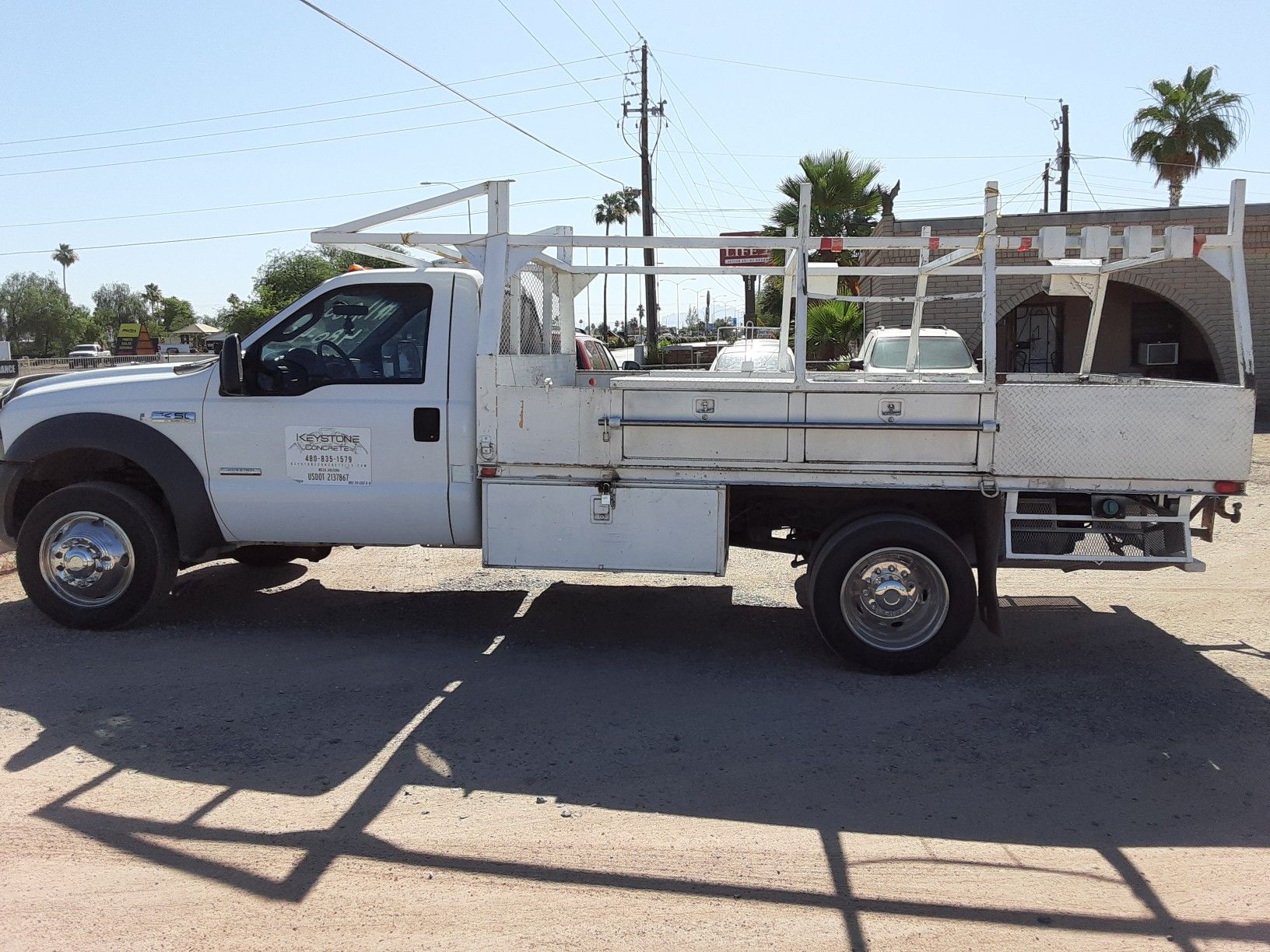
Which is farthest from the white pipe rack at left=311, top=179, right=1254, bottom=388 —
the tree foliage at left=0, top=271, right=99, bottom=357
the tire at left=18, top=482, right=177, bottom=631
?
the tree foliage at left=0, top=271, right=99, bottom=357

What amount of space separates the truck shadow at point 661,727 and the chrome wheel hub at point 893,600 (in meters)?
0.26

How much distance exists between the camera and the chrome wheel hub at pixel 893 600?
603 cm

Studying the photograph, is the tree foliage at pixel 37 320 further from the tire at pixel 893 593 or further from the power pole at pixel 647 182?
the tire at pixel 893 593

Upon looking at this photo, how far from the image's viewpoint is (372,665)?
623 cm

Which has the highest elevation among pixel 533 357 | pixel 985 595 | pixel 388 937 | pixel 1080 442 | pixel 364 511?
pixel 533 357

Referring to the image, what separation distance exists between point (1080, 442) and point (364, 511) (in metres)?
4.11

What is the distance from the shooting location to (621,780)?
471 centimetres

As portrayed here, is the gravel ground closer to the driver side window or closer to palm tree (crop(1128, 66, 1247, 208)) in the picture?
the driver side window

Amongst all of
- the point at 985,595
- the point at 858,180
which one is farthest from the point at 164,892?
A: the point at 858,180

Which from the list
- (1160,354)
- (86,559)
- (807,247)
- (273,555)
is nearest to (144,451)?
(86,559)

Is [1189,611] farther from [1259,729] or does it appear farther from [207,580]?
[207,580]

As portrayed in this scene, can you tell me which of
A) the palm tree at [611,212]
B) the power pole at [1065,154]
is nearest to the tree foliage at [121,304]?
the palm tree at [611,212]

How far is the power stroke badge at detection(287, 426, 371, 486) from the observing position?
6.44 meters

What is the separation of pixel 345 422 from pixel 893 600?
3368 mm
